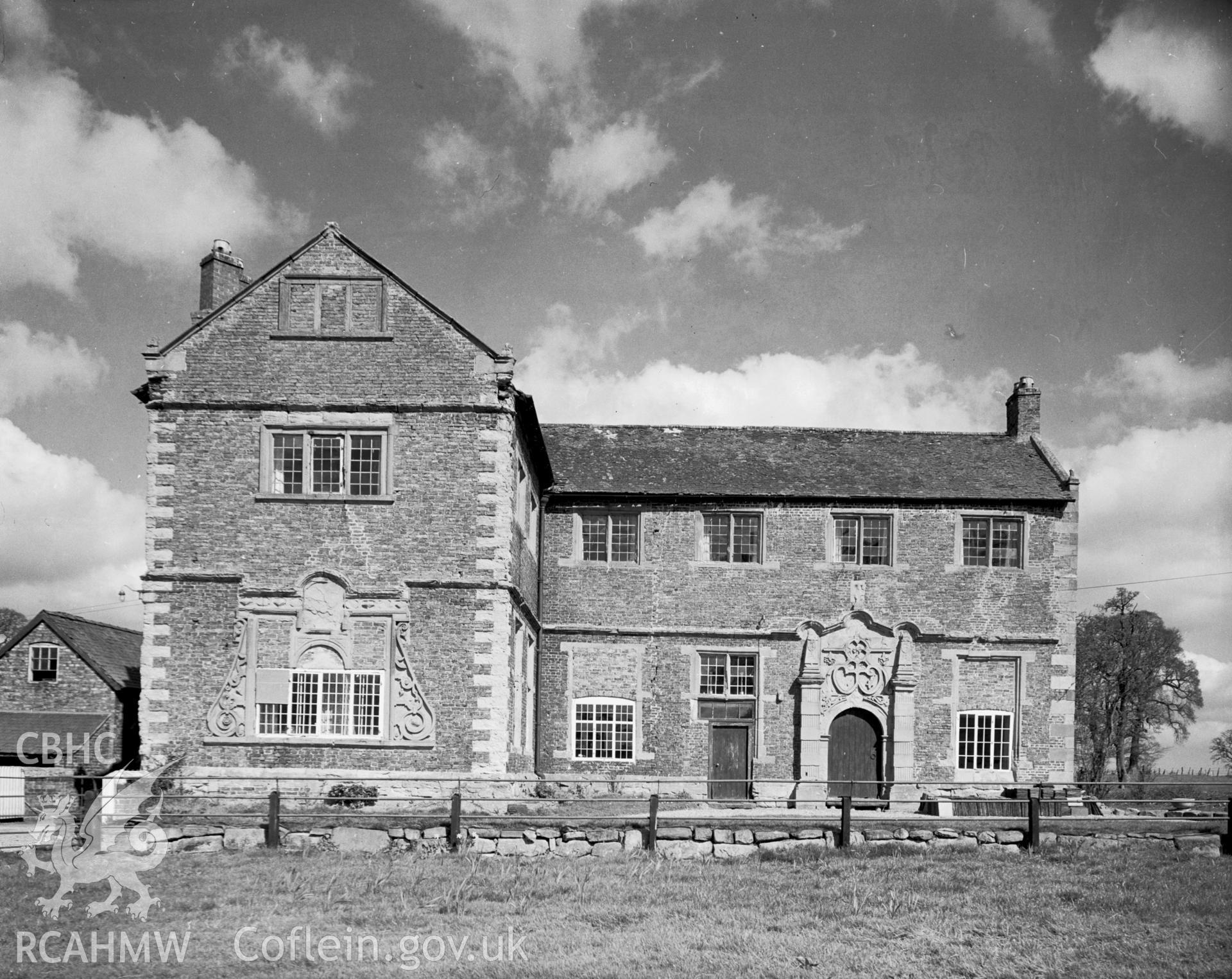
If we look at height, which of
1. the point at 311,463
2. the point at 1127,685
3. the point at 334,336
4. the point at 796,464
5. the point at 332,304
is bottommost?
the point at 1127,685

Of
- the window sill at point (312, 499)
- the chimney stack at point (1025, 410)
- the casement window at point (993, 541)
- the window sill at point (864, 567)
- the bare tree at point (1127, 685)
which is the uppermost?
the chimney stack at point (1025, 410)

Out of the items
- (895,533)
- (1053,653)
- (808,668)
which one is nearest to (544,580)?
(808,668)

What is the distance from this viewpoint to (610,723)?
2833cm

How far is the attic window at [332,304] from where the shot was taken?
911 inches

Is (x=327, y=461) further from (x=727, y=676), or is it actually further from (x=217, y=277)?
(x=727, y=676)

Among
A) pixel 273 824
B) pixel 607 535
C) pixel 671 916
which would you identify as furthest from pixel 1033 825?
pixel 273 824

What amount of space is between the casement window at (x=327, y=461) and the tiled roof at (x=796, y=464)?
21.9 feet

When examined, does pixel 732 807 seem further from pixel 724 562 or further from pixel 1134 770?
pixel 1134 770

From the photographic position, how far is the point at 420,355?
75.7ft

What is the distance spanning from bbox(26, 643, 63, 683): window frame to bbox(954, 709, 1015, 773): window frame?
2481 cm

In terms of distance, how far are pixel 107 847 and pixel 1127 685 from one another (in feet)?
141

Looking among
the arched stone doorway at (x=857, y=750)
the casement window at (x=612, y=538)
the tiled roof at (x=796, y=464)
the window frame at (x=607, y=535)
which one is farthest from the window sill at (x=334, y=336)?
the arched stone doorway at (x=857, y=750)

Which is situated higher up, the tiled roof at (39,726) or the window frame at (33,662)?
the window frame at (33,662)

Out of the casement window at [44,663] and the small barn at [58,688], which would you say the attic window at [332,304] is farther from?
the casement window at [44,663]
